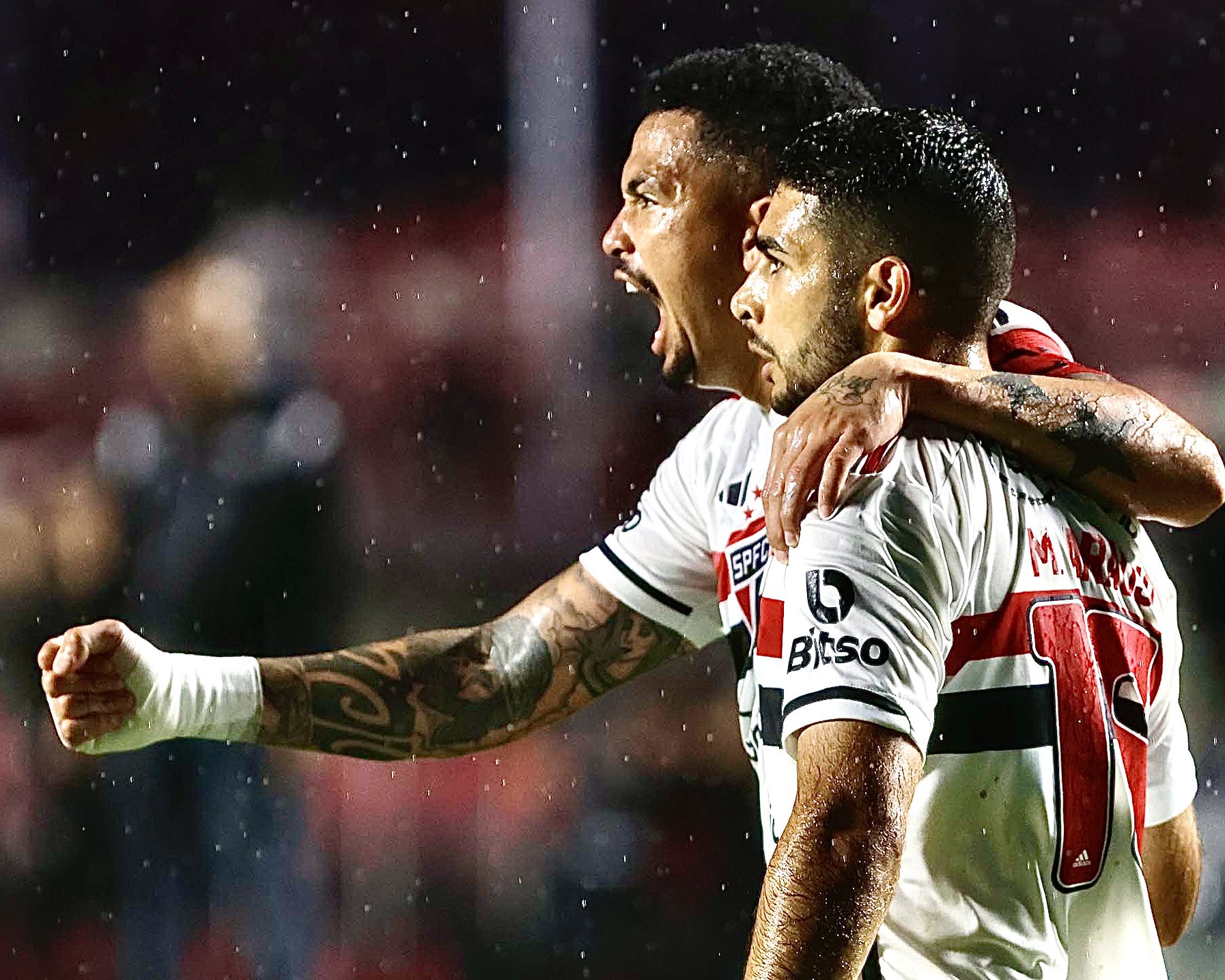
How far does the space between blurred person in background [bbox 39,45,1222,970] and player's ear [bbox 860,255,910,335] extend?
0.31 metres

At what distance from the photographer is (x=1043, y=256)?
149 inches

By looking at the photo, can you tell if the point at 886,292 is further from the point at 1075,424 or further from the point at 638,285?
the point at 638,285

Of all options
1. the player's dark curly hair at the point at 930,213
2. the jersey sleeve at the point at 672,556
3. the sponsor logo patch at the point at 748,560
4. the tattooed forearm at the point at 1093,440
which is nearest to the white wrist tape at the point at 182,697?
the jersey sleeve at the point at 672,556

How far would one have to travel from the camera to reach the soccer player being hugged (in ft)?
3.57

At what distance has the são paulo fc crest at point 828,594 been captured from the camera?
1.12 m

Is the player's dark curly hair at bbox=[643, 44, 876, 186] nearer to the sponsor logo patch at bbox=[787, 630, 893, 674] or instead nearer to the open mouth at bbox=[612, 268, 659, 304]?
the open mouth at bbox=[612, 268, 659, 304]

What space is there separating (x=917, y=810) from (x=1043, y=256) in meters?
2.81

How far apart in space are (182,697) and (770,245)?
765 mm

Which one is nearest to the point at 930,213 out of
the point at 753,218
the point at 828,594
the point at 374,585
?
the point at 828,594

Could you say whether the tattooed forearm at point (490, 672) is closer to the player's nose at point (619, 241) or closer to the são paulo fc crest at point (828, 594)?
the player's nose at point (619, 241)

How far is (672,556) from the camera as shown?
181 centimetres

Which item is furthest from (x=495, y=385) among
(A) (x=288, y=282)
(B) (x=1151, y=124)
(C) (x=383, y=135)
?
(B) (x=1151, y=124)

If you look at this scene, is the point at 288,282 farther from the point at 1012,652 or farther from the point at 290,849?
the point at 1012,652

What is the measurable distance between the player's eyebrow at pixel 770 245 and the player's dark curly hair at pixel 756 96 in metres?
0.38
